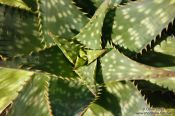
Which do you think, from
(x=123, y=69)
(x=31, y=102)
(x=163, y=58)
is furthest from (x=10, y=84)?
(x=163, y=58)

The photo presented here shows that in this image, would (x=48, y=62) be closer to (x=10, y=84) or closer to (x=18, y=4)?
(x=10, y=84)

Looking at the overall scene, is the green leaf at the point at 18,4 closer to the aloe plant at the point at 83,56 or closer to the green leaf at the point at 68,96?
the aloe plant at the point at 83,56

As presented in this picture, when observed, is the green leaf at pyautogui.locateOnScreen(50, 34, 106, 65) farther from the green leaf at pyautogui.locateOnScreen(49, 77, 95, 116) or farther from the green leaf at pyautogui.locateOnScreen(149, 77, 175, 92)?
the green leaf at pyautogui.locateOnScreen(149, 77, 175, 92)

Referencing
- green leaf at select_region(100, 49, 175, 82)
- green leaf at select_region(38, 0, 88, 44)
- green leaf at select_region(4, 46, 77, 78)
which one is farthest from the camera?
green leaf at select_region(38, 0, 88, 44)

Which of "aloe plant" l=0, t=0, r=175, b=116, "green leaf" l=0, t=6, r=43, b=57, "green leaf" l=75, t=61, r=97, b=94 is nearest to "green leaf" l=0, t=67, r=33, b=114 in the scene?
A: "aloe plant" l=0, t=0, r=175, b=116

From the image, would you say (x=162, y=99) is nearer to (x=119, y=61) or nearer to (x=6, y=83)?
(x=119, y=61)

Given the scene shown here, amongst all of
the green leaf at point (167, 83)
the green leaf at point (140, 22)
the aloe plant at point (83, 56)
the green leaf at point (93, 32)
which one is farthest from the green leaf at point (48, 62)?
the green leaf at point (167, 83)

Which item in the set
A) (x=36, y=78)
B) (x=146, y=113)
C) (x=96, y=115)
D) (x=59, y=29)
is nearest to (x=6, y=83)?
(x=36, y=78)
